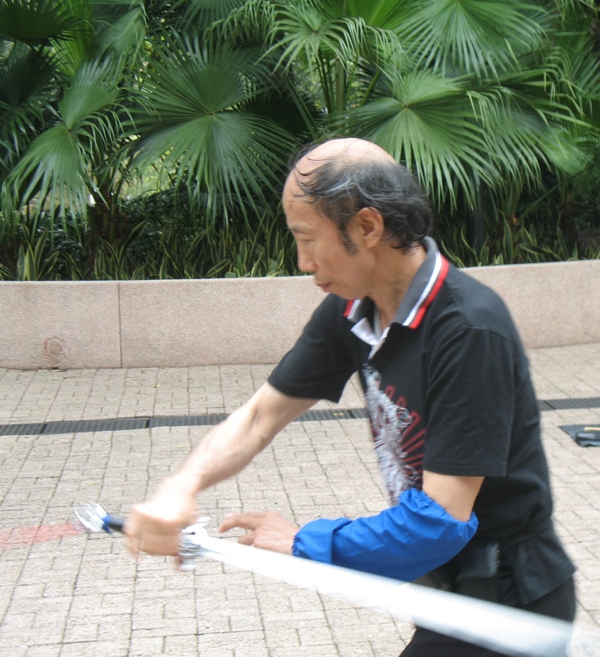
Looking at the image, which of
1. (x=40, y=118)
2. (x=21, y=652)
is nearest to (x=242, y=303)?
(x=40, y=118)

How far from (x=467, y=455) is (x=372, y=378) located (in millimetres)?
334

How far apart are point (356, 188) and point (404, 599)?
735 millimetres

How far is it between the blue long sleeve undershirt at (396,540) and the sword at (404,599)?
0.11 feet

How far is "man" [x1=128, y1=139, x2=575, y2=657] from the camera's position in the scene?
164 cm

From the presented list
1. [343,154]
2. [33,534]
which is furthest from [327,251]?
[33,534]

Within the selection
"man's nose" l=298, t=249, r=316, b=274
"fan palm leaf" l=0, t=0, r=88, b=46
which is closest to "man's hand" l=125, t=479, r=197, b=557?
"man's nose" l=298, t=249, r=316, b=274

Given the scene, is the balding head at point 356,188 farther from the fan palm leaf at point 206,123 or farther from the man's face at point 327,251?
the fan palm leaf at point 206,123

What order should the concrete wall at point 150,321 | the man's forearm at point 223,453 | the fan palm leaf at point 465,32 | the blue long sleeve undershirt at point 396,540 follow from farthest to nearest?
the concrete wall at point 150,321 < the fan palm leaf at point 465,32 < the man's forearm at point 223,453 < the blue long sleeve undershirt at point 396,540

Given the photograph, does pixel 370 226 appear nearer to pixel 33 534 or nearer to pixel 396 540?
pixel 396 540

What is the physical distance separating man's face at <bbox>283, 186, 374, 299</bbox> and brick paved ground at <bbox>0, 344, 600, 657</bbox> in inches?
30.5

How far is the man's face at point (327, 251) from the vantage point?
69.4 inches

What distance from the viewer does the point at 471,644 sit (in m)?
1.82

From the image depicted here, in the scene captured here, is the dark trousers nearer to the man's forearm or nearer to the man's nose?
the man's forearm

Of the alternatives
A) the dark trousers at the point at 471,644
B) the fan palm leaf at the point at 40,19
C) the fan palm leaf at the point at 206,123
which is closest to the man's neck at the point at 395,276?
the dark trousers at the point at 471,644
